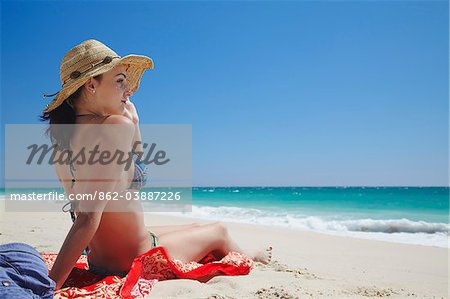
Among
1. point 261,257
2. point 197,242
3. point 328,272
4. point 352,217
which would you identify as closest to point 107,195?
point 197,242

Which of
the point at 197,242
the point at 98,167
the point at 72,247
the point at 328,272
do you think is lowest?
the point at 328,272

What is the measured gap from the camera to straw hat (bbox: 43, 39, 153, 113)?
2.29 metres

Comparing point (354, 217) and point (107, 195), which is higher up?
point (107, 195)

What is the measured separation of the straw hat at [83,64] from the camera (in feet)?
7.50

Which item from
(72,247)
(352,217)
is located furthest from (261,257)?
(352,217)

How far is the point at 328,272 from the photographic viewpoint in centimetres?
364

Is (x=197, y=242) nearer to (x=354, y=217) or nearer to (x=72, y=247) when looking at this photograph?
(x=72, y=247)

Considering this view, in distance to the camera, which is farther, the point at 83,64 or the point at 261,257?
the point at 261,257

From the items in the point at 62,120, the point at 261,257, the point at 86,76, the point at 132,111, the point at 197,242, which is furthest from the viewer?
the point at 261,257

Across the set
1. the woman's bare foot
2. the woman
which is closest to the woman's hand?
the woman

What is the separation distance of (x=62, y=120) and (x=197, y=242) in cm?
133

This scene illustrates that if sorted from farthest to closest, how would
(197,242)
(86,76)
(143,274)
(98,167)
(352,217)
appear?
(352,217)
(197,242)
(143,274)
(86,76)
(98,167)

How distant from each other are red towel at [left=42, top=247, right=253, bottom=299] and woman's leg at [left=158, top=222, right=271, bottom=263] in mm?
69

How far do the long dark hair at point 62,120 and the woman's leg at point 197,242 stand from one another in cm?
98
